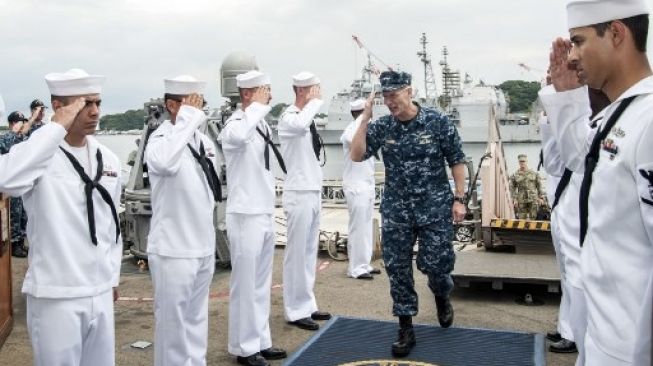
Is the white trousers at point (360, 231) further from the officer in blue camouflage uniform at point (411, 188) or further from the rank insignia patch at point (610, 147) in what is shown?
the rank insignia patch at point (610, 147)

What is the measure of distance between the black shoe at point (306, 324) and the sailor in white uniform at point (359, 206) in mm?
2151

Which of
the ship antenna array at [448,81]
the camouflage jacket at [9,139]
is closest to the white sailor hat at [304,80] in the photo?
the camouflage jacket at [9,139]

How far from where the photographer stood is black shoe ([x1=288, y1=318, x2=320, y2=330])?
6.12m

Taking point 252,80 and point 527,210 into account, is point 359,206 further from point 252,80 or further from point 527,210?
point 527,210

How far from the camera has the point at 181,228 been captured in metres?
4.29

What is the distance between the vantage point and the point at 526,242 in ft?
27.1

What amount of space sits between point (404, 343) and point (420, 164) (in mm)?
1427

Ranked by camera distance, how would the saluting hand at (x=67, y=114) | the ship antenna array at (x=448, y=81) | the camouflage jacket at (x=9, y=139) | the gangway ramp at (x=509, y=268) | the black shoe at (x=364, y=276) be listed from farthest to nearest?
the ship antenna array at (x=448, y=81)
the camouflage jacket at (x=9, y=139)
the black shoe at (x=364, y=276)
the gangway ramp at (x=509, y=268)
the saluting hand at (x=67, y=114)

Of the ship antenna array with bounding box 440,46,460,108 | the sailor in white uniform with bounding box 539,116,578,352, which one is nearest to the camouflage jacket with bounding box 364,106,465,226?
the sailor in white uniform with bounding box 539,116,578,352

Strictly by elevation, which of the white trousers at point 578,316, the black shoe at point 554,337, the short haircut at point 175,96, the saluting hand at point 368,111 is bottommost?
the black shoe at point 554,337

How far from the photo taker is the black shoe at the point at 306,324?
20.1ft

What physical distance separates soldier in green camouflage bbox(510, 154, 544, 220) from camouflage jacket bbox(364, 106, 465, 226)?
6.46m

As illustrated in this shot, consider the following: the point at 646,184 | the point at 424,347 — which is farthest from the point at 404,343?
the point at 646,184

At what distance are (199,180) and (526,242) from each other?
5.12m
